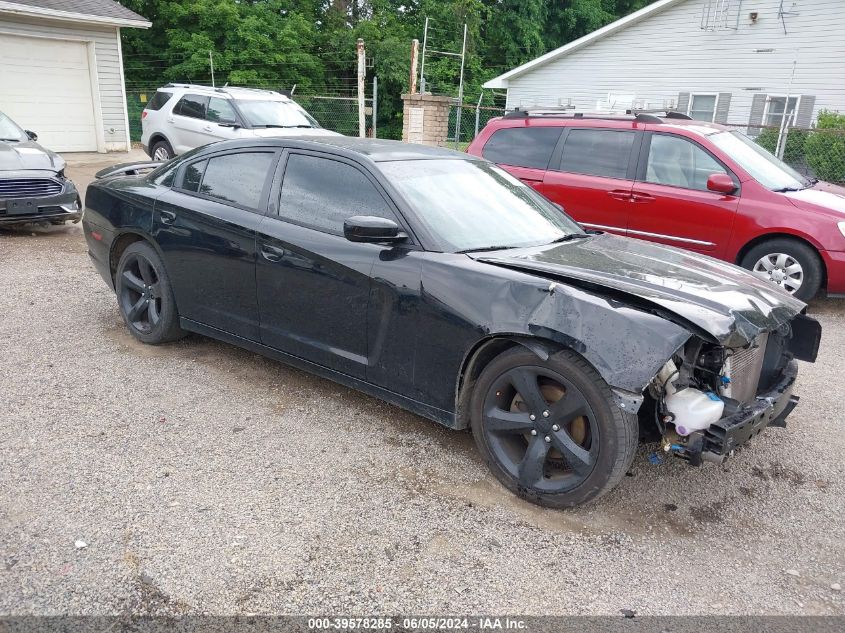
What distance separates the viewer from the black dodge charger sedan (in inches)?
116

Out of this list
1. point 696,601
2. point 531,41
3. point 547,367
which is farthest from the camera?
point 531,41

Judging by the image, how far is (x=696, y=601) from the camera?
262 centimetres

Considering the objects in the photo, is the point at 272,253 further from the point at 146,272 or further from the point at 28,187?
the point at 28,187

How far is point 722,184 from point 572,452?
4.56 meters

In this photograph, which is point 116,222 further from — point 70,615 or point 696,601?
point 696,601

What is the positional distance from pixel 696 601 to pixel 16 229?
370 inches

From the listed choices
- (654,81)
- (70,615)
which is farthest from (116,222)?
(654,81)

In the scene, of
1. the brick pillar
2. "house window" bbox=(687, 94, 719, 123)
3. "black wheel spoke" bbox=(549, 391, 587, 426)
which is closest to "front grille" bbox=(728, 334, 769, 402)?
"black wheel spoke" bbox=(549, 391, 587, 426)

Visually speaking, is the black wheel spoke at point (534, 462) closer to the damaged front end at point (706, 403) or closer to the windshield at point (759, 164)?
the damaged front end at point (706, 403)

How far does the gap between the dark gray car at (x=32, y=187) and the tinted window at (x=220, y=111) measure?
13.1 ft

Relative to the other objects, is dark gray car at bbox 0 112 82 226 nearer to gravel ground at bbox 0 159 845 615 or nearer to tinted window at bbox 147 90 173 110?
gravel ground at bbox 0 159 845 615

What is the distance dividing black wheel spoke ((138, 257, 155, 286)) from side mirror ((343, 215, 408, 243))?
2.04 m

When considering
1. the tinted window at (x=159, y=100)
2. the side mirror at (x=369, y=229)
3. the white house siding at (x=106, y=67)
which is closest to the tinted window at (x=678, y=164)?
the side mirror at (x=369, y=229)

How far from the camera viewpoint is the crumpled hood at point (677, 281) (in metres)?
2.97
